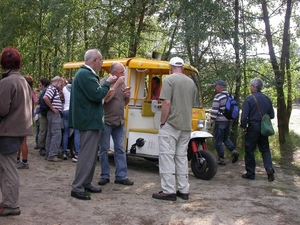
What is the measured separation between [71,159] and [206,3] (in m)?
4.80

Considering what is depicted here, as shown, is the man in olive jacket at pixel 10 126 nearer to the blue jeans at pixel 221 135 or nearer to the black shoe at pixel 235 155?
the blue jeans at pixel 221 135

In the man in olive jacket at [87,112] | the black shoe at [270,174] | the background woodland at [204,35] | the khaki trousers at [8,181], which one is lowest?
the black shoe at [270,174]

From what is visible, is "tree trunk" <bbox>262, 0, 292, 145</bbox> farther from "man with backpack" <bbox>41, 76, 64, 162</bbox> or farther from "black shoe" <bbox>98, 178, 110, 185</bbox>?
"black shoe" <bbox>98, 178, 110, 185</bbox>

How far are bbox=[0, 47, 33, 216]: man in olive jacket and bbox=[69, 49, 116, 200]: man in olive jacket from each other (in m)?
0.81

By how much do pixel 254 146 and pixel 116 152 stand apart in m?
2.71

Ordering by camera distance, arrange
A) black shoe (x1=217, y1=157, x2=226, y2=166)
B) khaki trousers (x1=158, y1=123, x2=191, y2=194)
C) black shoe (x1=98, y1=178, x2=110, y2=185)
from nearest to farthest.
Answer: khaki trousers (x1=158, y1=123, x2=191, y2=194) → black shoe (x1=98, y1=178, x2=110, y2=185) → black shoe (x1=217, y1=157, x2=226, y2=166)

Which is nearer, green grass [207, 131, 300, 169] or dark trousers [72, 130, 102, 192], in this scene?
dark trousers [72, 130, 102, 192]

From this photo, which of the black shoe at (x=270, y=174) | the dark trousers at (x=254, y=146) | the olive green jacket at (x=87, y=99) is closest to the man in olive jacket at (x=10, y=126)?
the olive green jacket at (x=87, y=99)

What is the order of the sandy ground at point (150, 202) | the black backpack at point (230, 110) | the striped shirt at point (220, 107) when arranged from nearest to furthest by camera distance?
the sandy ground at point (150, 202) < the black backpack at point (230, 110) < the striped shirt at point (220, 107)

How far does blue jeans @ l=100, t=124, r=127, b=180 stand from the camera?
19.1ft

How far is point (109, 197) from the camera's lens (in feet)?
16.9

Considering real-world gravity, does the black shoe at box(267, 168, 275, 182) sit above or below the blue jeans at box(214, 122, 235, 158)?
below

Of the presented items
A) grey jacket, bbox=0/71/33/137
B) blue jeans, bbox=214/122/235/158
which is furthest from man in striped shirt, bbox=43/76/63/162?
blue jeans, bbox=214/122/235/158

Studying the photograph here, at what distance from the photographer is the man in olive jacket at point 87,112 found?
4793mm
